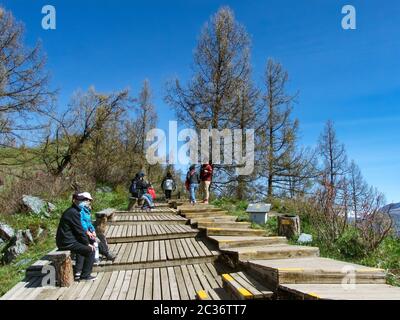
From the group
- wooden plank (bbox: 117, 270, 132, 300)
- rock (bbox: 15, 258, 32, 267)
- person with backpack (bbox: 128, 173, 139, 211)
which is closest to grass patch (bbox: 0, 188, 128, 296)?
rock (bbox: 15, 258, 32, 267)

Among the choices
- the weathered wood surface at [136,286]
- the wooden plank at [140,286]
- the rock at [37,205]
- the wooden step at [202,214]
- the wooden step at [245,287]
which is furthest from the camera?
the rock at [37,205]

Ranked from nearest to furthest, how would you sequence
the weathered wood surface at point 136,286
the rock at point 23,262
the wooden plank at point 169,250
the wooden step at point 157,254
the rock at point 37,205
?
the weathered wood surface at point 136,286 → the wooden step at point 157,254 → the wooden plank at point 169,250 → the rock at point 23,262 → the rock at point 37,205

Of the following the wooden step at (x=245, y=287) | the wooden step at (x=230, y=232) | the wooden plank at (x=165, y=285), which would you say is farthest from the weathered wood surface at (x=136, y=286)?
the wooden step at (x=230, y=232)

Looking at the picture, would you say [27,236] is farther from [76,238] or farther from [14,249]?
[76,238]

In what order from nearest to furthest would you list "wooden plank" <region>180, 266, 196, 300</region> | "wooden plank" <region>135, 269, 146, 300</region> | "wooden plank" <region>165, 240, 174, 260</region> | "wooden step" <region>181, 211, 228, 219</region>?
1. "wooden plank" <region>135, 269, 146, 300</region>
2. "wooden plank" <region>180, 266, 196, 300</region>
3. "wooden plank" <region>165, 240, 174, 260</region>
4. "wooden step" <region>181, 211, 228, 219</region>

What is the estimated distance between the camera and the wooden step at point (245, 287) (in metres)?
4.75

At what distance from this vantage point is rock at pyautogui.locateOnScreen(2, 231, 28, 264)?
9.22 meters

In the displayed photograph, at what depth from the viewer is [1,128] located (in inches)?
667

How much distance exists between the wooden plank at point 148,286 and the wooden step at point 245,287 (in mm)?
1238

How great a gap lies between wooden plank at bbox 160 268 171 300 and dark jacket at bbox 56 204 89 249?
1.54 m

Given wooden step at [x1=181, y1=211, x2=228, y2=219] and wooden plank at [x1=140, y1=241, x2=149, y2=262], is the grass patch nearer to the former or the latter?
wooden plank at [x1=140, y1=241, x2=149, y2=262]

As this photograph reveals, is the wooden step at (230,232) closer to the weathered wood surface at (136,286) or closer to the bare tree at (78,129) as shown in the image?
the weathered wood surface at (136,286)

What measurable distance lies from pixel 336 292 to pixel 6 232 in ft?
35.2
